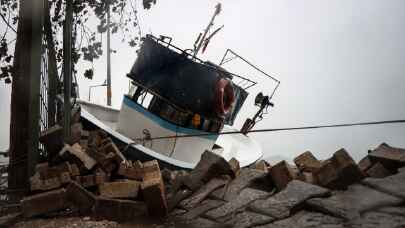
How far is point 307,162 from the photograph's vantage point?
194 inches

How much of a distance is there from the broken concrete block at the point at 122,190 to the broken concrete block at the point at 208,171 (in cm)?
66

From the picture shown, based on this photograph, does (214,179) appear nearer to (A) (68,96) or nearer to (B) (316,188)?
(B) (316,188)

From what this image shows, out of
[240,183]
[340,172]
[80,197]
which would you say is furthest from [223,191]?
[80,197]

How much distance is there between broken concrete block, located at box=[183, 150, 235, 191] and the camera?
4.45 metres

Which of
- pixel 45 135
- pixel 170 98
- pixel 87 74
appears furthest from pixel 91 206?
pixel 170 98

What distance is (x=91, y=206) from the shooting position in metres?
4.27

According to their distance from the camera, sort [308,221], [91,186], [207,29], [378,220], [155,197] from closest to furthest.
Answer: [378,220], [308,221], [155,197], [91,186], [207,29]

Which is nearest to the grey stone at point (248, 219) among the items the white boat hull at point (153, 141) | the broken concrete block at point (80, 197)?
the broken concrete block at point (80, 197)

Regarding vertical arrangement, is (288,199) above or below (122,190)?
above

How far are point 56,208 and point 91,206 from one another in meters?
0.42

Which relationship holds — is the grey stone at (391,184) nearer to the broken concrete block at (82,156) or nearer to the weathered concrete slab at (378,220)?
the weathered concrete slab at (378,220)

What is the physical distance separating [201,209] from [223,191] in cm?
37

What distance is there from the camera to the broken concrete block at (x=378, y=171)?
11.7ft

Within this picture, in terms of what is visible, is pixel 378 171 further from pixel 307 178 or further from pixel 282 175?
pixel 282 175
